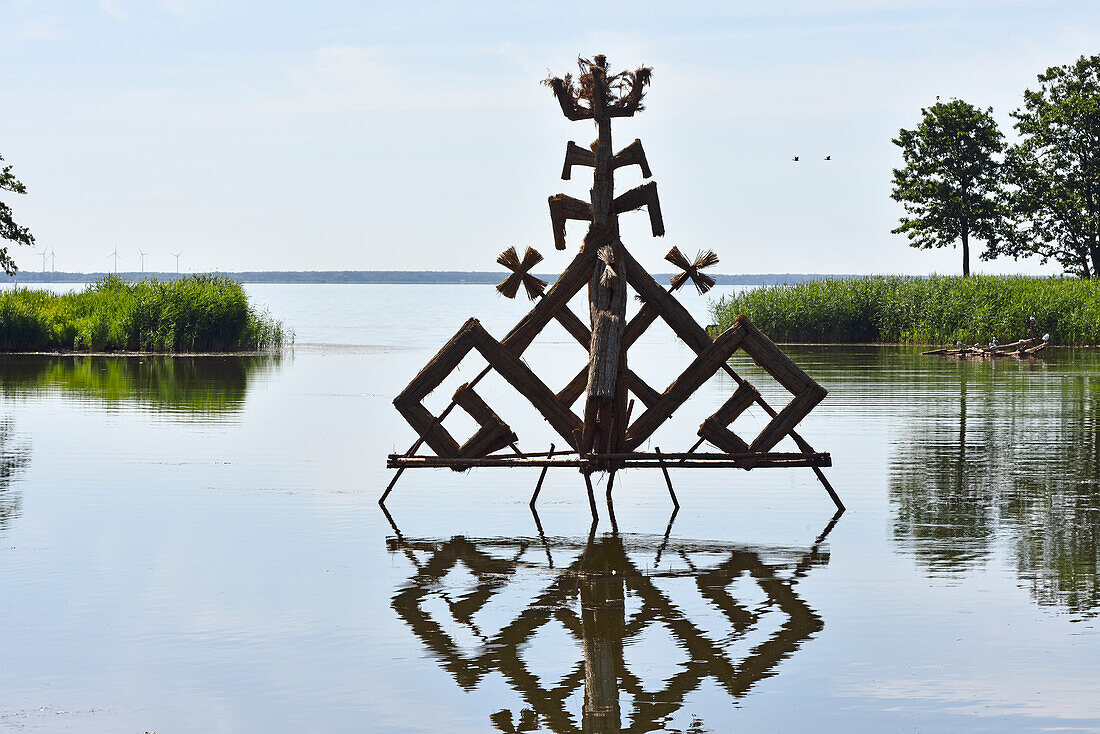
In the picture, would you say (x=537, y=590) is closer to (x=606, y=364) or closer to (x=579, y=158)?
(x=606, y=364)

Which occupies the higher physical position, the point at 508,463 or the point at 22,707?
the point at 508,463

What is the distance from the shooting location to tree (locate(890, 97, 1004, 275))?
2987 inches

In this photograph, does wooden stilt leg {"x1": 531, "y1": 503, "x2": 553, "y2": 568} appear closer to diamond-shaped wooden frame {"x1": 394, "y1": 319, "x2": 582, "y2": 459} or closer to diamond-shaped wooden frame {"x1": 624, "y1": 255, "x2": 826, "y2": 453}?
diamond-shaped wooden frame {"x1": 394, "y1": 319, "x2": 582, "y2": 459}

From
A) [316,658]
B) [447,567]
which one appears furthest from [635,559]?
[316,658]

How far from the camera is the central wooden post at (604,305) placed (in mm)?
15031

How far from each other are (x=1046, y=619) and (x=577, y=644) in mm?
3698

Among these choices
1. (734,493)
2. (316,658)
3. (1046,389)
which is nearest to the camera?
(316,658)

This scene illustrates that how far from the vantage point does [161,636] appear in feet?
34.3

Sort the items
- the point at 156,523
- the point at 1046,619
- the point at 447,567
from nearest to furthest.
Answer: the point at 1046,619, the point at 447,567, the point at 156,523

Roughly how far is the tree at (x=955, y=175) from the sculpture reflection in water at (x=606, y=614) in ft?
212

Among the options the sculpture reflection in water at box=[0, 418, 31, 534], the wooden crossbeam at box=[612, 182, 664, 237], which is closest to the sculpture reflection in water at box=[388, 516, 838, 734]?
the wooden crossbeam at box=[612, 182, 664, 237]

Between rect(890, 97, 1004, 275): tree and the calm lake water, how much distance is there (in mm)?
53854

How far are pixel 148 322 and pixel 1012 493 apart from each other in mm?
37133

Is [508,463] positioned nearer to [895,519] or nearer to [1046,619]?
[895,519]
